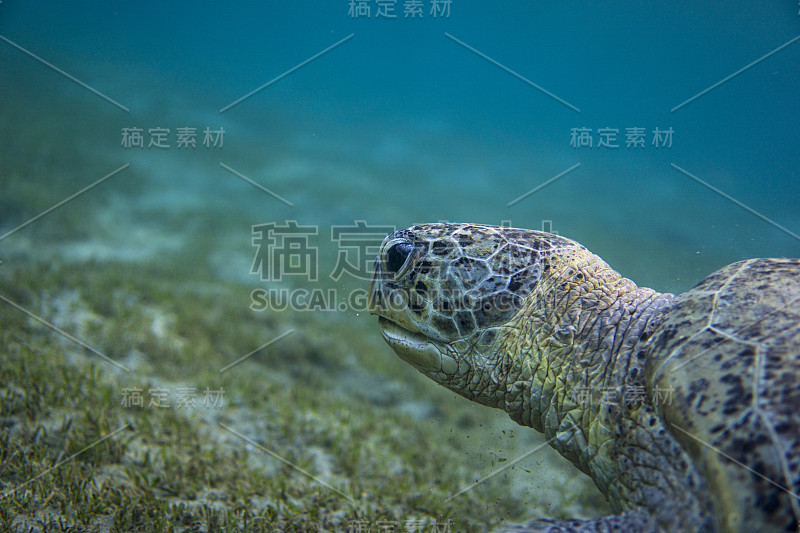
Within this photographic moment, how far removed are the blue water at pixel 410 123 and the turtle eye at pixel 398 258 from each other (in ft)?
5.86

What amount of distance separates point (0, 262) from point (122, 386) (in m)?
3.24

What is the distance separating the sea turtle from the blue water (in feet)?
3.66

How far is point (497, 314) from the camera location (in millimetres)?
2139

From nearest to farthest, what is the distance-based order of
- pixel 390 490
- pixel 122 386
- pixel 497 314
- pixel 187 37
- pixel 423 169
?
pixel 497 314 < pixel 390 490 < pixel 122 386 < pixel 423 169 < pixel 187 37

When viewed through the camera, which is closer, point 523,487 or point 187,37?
point 523,487

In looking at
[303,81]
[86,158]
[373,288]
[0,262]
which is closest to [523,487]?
[373,288]

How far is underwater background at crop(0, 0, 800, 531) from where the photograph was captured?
2.61m

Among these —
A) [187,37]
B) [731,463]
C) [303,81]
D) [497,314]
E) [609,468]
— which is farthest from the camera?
[187,37]

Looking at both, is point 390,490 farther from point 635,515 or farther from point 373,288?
point 635,515

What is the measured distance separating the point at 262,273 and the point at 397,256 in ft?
21.8
